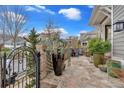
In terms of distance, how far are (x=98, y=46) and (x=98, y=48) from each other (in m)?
0.07

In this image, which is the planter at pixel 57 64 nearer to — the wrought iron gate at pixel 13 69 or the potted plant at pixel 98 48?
the wrought iron gate at pixel 13 69

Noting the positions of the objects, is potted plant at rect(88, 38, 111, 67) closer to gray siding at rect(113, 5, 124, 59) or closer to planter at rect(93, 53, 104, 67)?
planter at rect(93, 53, 104, 67)

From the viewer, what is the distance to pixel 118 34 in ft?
15.1

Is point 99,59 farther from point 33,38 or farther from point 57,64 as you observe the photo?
point 33,38

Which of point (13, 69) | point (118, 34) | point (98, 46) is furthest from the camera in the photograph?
point (98, 46)

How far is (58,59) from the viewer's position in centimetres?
425

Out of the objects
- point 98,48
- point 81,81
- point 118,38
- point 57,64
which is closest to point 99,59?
point 98,48

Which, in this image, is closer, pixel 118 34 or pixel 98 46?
pixel 118 34

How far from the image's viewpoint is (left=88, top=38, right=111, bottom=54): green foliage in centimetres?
516

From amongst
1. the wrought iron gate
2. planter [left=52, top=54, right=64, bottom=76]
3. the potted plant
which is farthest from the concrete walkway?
the potted plant

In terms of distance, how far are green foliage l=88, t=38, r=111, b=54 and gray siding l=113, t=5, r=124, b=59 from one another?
0.85ft
